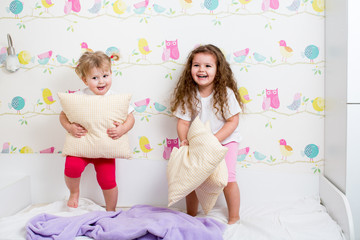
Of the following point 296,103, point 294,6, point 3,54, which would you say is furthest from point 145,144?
point 294,6

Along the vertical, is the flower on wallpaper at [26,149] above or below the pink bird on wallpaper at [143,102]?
below

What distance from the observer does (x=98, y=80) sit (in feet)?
5.14

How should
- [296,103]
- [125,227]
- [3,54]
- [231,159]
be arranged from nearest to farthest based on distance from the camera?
[125,227]
[231,159]
[296,103]
[3,54]

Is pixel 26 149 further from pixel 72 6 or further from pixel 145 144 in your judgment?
pixel 72 6

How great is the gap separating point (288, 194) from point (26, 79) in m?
1.55

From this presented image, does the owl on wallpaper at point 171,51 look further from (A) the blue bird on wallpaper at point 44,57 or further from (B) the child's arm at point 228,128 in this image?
(A) the blue bird on wallpaper at point 44,57

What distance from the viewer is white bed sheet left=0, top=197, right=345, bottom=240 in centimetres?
137

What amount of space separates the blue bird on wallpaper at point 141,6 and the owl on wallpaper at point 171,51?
0.69 feet

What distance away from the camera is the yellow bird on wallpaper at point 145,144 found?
5.86ft

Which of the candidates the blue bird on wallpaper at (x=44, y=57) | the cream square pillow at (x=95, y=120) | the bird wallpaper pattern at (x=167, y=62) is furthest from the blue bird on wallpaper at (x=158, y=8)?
the blue bird on wallpaper at (x=44, y=57)

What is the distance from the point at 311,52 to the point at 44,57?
1.42 meters

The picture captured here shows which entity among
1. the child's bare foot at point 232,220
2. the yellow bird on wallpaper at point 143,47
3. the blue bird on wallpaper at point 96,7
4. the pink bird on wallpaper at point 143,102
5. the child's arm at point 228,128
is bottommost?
the child's bare foot at point 232,220

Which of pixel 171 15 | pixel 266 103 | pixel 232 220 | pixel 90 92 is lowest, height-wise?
pixel 232 220

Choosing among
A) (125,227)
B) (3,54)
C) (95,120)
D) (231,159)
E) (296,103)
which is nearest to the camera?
(125,227)
